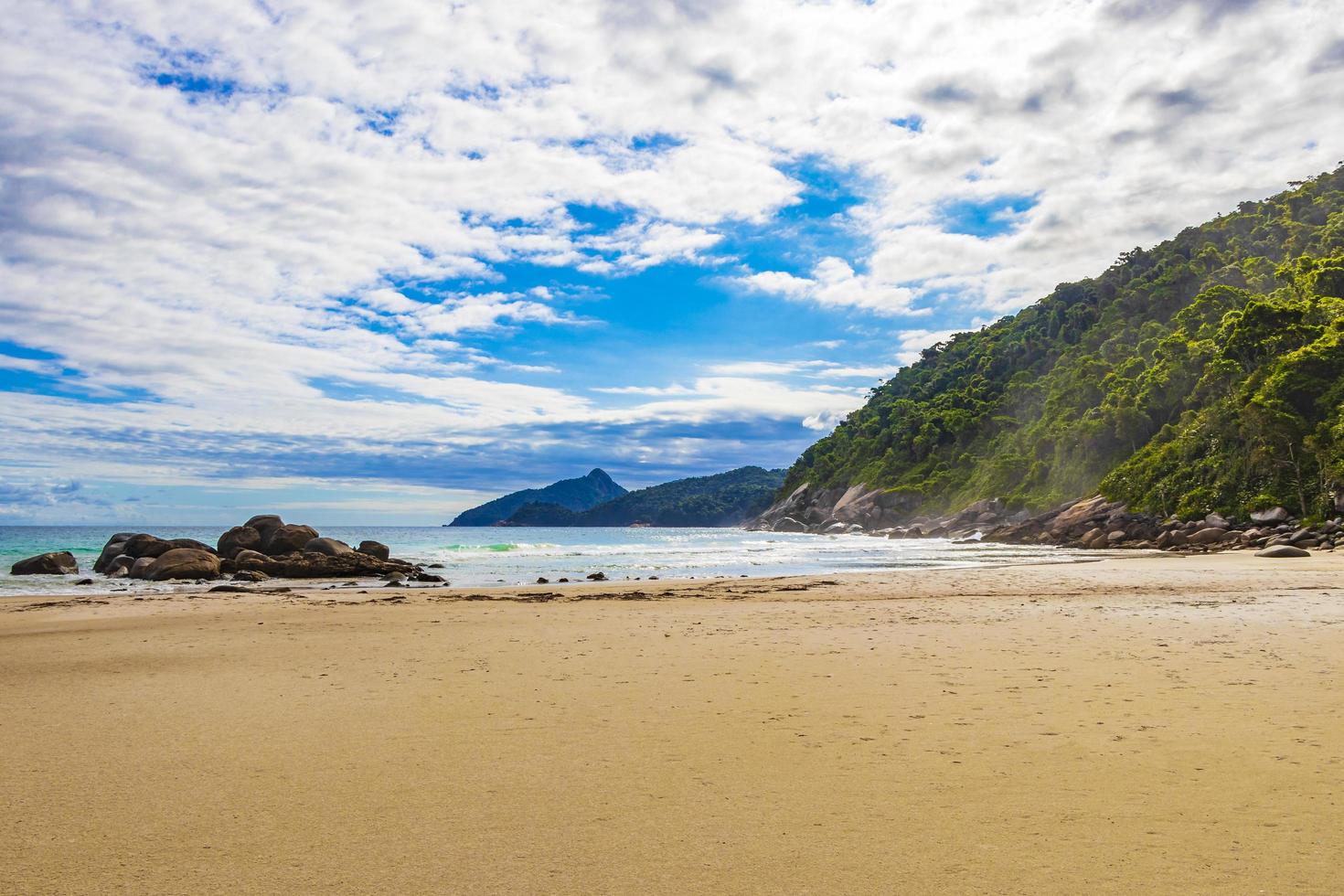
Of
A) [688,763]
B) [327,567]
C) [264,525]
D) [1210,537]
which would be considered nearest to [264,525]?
[264,525]

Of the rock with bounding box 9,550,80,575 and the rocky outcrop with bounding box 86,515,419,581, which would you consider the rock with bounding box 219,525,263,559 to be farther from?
the rock with bounding box 9,550,80,575

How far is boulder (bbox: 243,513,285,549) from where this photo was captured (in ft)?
130

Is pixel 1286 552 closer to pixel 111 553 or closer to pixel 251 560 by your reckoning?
pixel 251 560

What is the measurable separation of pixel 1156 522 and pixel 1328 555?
72.3 ft

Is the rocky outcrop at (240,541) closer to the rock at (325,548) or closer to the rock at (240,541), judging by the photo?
the rock at (240,541)

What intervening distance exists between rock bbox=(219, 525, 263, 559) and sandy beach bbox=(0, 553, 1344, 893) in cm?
2847

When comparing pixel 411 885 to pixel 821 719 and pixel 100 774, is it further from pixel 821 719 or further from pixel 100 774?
pixel 821 719

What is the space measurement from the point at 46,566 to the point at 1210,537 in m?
56.4

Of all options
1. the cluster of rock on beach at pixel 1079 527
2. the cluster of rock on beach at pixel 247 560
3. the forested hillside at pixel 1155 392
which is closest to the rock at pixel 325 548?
the cluster of rock on beach at pixel 247 560

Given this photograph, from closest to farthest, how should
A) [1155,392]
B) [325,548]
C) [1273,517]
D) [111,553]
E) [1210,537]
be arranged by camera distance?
1. [325,548]
2. [111,553]
3. [1273,517]
4. [1210,537]
5. [1155,392]

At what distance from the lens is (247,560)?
34875 mm

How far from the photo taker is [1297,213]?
105m

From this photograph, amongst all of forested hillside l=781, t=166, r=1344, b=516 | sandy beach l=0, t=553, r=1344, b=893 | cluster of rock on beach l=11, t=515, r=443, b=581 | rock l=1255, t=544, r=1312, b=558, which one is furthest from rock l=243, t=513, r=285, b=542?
forested hillside l=781, t=166, r=1344, b=516

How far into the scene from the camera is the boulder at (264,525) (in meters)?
39.7
